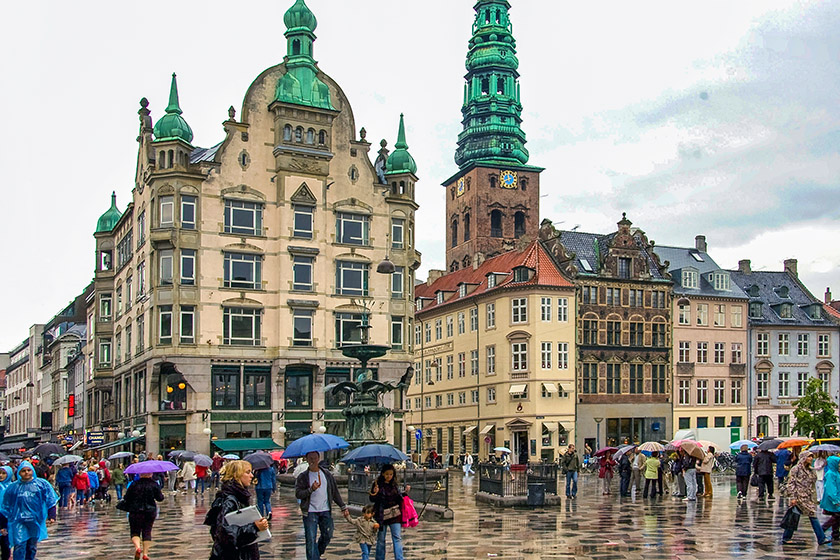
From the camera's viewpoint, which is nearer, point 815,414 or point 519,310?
point 519,310

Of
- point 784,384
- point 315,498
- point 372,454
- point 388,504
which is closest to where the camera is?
point 388,504

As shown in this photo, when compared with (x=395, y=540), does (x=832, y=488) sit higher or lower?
higher

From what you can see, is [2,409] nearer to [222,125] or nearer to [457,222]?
[457,222]

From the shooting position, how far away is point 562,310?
7250cm

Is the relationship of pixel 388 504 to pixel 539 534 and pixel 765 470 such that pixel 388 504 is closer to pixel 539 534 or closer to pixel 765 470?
pixel 539 534

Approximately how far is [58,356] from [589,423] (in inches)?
1992

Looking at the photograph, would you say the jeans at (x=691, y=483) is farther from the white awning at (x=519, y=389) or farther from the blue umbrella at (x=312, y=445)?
the white awning at (x=519, y=389)

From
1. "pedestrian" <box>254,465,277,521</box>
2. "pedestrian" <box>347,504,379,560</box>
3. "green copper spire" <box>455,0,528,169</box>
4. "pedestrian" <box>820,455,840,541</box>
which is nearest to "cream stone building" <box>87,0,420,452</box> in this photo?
"pedestrian" <box>254,465,277,521</box>

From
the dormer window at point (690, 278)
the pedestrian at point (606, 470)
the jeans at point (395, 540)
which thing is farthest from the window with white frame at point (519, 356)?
the jeans at point (395, 540)

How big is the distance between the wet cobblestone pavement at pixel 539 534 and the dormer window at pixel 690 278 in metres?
46.9

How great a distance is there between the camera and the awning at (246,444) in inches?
A: 2111

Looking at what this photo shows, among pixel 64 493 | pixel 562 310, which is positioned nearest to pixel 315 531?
pixel 64 493

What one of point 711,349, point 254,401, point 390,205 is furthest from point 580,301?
point 254,401

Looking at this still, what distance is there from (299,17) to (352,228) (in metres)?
12.7
